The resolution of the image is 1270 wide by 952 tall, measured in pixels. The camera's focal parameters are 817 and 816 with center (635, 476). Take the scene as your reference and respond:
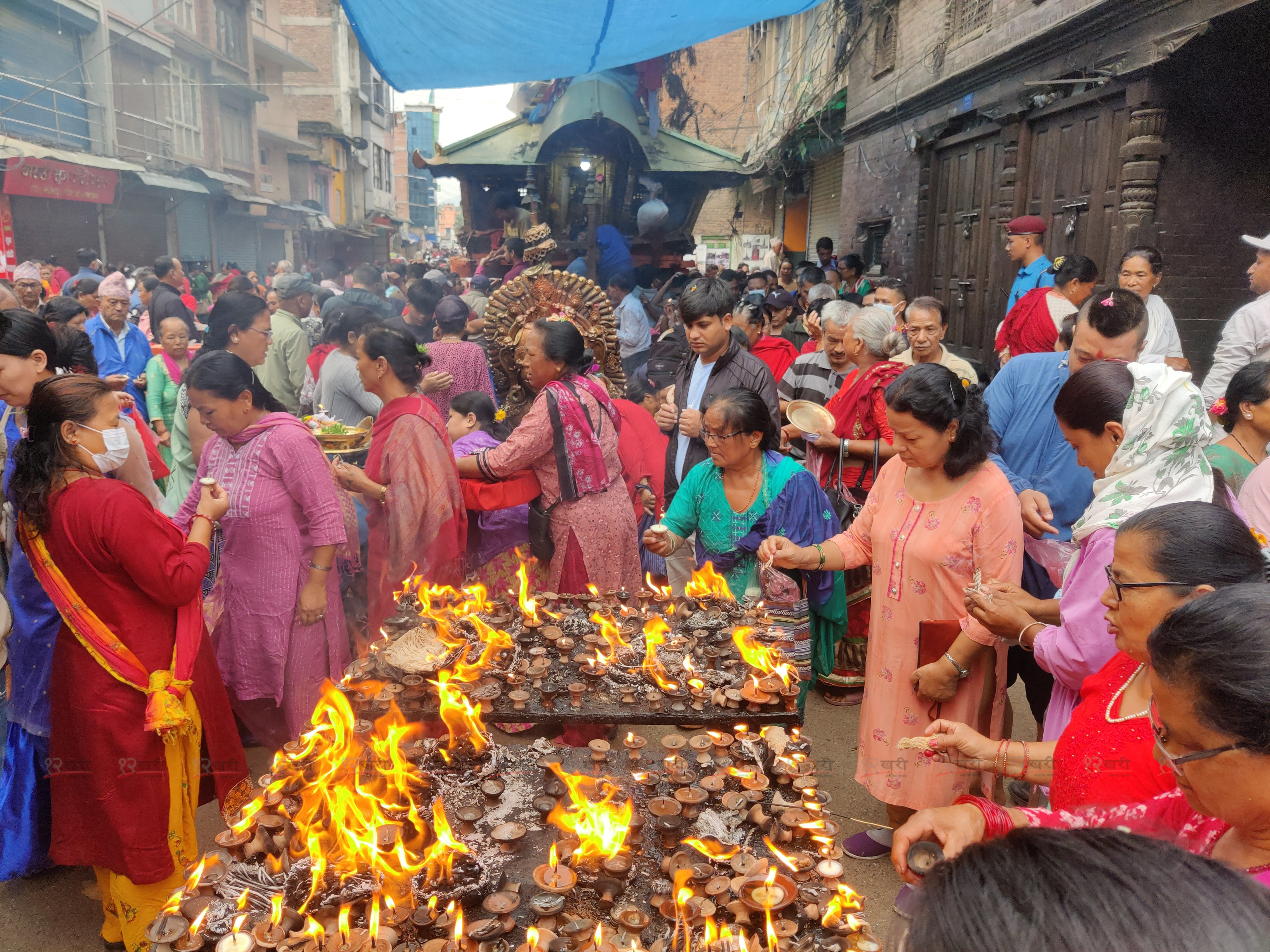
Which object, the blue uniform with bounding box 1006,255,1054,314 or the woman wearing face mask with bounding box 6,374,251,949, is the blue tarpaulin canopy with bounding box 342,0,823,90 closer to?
the blue uniform with bounding box 1006,255,1054,314

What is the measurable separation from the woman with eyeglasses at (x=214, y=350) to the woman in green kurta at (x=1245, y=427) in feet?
14.6

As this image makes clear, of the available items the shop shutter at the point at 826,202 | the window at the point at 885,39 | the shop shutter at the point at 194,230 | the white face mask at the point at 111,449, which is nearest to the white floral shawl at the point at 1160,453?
the white face mask at the point at 111,449

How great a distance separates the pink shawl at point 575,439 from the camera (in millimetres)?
3881

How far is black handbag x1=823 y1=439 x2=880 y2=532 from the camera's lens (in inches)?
180

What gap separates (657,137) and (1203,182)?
24.3ft

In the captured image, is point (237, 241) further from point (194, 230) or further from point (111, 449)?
point (111, 449)

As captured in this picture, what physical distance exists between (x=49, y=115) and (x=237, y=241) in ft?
32.4

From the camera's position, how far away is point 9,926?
2949 mm

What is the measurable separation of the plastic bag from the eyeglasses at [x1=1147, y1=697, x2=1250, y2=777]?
1.98 metres

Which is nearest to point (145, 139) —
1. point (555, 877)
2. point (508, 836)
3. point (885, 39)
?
point (885, 39)

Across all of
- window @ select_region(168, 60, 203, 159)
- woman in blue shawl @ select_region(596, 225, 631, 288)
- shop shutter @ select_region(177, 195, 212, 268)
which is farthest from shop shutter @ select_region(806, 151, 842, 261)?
window @ select_region(168, 60, 203, 159)

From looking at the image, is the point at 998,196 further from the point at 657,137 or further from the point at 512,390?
the point at 512,390

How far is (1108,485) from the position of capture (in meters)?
2.39

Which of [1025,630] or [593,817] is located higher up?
[1025,630]
